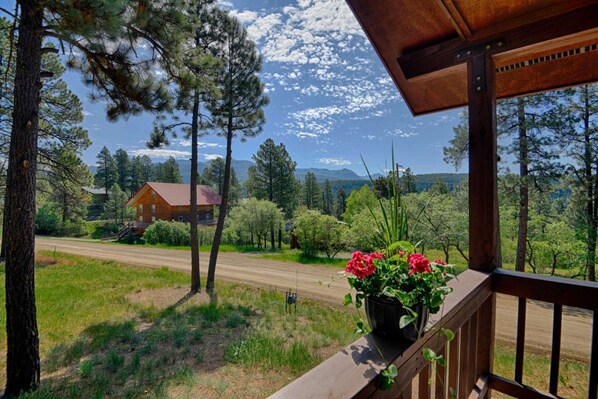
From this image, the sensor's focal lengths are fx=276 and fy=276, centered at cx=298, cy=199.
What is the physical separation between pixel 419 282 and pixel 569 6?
1.49m

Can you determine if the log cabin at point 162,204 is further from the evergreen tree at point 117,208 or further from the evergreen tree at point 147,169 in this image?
the evergreen tree at point 147,169

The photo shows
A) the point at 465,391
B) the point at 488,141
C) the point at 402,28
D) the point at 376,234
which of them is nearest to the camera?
the point at 376,234

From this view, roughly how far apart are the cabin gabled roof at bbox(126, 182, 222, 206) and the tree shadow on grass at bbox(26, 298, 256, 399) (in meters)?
17.0

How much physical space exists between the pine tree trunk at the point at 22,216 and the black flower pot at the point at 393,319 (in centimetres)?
359

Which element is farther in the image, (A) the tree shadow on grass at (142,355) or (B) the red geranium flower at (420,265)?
(A) the tree shadow on grass at (142,355)

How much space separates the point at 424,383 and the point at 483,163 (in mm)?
1142

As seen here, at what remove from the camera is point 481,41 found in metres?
1.49

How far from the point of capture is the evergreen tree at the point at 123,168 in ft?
110

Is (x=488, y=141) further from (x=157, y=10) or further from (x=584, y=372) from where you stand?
(x=584, y=372)

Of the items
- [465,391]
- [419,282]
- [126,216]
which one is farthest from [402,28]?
[126,216]

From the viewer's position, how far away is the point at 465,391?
1357mm

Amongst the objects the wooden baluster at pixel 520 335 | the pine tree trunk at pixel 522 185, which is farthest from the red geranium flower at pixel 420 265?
the pine tree trunk at pixel 522 185

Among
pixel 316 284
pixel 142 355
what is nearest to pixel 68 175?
pixel 142 355

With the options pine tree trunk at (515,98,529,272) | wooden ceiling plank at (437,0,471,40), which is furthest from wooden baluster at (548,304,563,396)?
pine tree trunk at (515,98,529,272)
